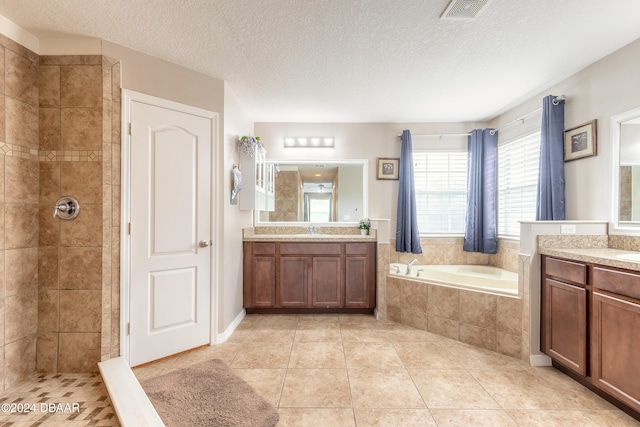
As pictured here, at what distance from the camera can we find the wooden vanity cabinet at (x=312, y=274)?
10.6 feet

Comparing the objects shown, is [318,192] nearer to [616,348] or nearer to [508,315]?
[508,315]

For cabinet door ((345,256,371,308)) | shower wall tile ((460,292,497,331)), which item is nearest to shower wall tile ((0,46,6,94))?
cabinet door ((345,256,371,308))

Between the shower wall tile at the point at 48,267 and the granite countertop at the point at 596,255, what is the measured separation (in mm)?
3687

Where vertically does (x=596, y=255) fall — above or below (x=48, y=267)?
above

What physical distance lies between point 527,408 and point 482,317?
85 cm

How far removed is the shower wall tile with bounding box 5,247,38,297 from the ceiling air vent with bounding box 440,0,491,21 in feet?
10.7

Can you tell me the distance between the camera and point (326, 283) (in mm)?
3219

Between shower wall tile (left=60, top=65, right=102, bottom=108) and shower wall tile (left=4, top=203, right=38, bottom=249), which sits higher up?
shower wall tile (left=60, top=65, right=102, bottom=108)

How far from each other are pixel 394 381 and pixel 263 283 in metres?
1.78

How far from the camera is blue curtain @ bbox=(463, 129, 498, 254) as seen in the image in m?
3.41

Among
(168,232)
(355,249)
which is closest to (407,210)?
(355,249)

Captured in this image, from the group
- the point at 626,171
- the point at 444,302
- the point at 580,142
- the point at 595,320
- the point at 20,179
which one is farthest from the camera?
the point at 444,302

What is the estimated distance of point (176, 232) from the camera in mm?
2324

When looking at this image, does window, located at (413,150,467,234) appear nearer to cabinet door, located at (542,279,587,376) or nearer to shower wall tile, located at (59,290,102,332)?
cabinet door, located at (542,279,587,376)
